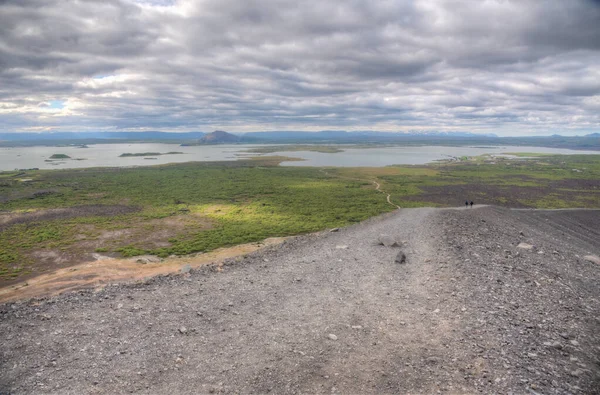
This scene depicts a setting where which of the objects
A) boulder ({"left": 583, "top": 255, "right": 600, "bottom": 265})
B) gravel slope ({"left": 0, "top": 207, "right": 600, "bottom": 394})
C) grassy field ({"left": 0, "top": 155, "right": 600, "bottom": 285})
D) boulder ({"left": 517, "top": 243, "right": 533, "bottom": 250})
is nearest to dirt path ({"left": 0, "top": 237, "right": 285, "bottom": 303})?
grassy field ({"left": 0, "top": 155, "right": 600, "bottom": 285})

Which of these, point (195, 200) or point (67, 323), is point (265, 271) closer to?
point (67, 323)

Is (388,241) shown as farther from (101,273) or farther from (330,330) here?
(101,273)

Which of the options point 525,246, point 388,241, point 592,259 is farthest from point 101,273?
point 592,259

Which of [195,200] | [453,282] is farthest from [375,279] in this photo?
[195,200]

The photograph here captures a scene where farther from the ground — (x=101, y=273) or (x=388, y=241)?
(x=388, y=241)

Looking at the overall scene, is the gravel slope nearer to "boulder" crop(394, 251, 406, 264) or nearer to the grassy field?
"boulder" crop(394, 251, 406, 264)

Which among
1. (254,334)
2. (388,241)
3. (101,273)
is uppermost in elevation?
(388,241)
